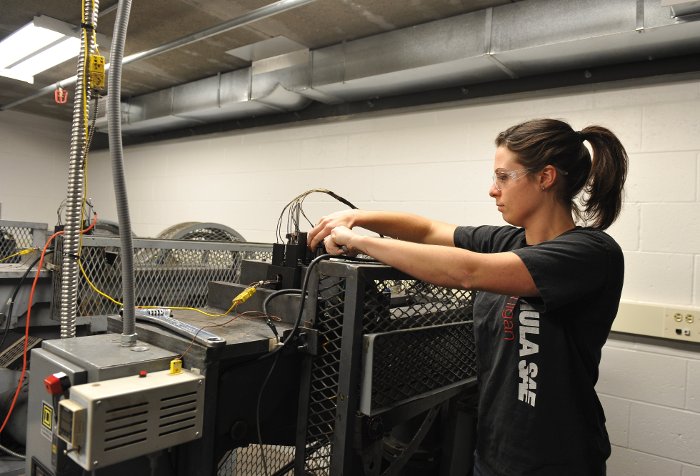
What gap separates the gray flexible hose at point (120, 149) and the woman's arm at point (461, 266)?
487mm

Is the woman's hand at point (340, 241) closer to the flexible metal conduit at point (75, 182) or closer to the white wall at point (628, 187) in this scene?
the flexible metal conduit at point (75, 182)

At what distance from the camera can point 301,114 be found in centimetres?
333

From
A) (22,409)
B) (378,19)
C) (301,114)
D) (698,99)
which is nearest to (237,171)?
(301,114)

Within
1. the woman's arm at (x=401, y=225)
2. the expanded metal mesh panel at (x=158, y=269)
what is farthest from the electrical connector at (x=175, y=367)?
the expanded metal mesh panel at (x=158, y=269)

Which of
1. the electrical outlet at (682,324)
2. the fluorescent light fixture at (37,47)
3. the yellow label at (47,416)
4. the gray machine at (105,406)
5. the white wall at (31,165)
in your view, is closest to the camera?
the gray machine at (105,406)

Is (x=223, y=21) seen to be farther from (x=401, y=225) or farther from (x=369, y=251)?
(x=369, y=251)

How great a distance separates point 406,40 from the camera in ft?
7.95

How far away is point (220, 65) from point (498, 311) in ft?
9.49

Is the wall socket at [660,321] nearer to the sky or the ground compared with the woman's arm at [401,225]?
nearer to the ground

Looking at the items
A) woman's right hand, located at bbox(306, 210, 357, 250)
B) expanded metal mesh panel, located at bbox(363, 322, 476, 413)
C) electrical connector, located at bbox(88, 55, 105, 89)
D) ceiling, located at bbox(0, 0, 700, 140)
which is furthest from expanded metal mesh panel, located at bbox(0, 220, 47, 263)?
expanded metal mesh panel, located at bbox(363, 322, 476, 413)

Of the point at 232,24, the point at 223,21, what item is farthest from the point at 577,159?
the point at 223,21

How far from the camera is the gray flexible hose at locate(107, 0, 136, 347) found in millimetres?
875

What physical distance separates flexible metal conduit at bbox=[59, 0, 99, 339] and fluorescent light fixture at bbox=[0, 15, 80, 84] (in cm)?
162

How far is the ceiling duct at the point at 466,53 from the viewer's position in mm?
1839
